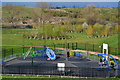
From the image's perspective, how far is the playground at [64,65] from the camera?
14695 mm

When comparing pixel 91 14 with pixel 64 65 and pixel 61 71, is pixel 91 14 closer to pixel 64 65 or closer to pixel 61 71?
pixel 64 65

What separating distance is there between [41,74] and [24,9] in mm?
35345

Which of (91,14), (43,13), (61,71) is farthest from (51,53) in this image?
(91,14)

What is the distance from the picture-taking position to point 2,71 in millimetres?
15281

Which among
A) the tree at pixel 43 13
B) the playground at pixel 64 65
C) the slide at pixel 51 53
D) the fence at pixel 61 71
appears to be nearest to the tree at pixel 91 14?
the tree at pixel 43 13

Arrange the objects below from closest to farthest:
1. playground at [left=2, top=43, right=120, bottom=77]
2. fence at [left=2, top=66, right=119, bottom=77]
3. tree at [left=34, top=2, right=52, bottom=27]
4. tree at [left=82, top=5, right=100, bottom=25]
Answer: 1. fence at [left=2, top=66, right=119, bottom=77]
2. playground at [left=2, top=43, right=120, bottom=77]
3. tree at [left=34, top=2, right=52, bottom=27]
4. tree at [left=82, top=5, right=100, bottom=25]

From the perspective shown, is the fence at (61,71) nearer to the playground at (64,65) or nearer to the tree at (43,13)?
the playground at (64,65)

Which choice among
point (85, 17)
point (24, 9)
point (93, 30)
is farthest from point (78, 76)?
point (24, 9)

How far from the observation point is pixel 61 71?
48.2 ft

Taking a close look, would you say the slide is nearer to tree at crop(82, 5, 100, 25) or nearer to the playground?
the playground

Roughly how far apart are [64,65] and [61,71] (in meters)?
0.57

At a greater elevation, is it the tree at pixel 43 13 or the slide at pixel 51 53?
the tree at pixel 43 13

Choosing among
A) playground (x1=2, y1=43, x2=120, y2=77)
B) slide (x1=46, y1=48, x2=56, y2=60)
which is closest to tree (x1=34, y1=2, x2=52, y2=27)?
playground (x1=2, y1=43, x2=120, y2=77)

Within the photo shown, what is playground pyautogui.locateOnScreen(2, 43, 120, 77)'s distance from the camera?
14.7 metres
